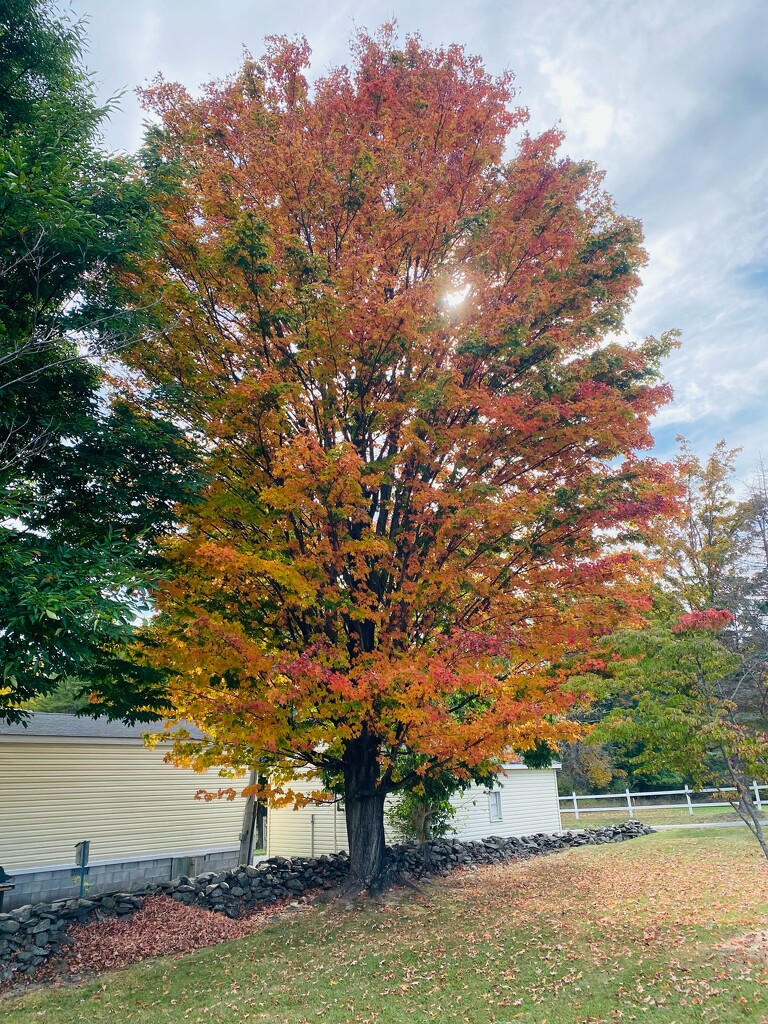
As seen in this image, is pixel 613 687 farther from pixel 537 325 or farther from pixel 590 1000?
pixel 537 325

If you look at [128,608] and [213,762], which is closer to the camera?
[128,608]

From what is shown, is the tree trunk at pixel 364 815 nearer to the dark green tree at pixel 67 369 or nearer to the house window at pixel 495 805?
the dark green tree at pixel 67 369

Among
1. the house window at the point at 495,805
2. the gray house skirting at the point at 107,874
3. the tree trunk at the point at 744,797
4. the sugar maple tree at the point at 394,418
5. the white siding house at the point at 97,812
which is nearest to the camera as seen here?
the sugar maple tree at the point at 394,418

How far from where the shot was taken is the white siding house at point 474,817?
19000 millimetres

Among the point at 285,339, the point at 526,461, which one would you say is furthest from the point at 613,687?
the point at 285,339

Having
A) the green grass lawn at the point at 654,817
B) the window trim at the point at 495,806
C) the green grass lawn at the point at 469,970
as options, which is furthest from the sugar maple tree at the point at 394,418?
the green grass lawn at the point at 654,817

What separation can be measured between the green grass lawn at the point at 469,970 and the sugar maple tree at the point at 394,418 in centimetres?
230

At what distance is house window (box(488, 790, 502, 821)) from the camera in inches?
832

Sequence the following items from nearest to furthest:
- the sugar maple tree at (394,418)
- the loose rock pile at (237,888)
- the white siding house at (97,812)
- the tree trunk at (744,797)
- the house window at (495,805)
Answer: the sugar maple tree at (394,418) < the loose rock pile at (237,888) < the tree trunk at (744,797) < the white siding house at (97,812) < the house window at (495,805)

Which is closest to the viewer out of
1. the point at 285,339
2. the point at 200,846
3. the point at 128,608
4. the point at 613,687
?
the point at 128,608

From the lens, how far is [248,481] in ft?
30.9

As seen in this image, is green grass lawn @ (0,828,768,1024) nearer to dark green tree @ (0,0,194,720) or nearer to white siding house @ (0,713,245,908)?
dark green tree @ (0,0,194,720)

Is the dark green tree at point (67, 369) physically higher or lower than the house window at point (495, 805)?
higher

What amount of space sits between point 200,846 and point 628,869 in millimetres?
10935
